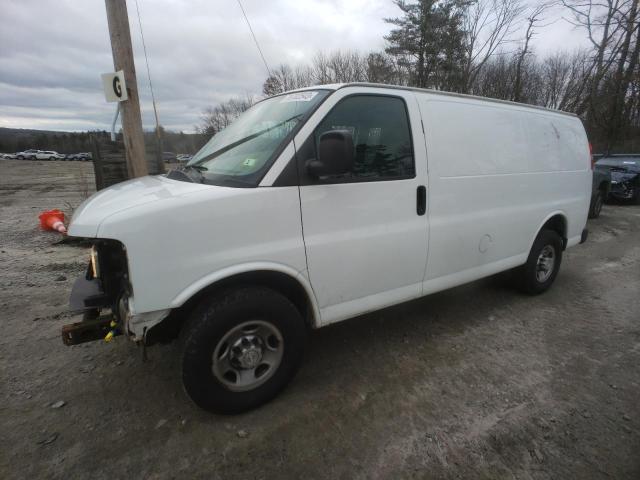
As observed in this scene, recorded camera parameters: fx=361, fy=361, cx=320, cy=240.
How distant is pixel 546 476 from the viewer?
6.54 ft

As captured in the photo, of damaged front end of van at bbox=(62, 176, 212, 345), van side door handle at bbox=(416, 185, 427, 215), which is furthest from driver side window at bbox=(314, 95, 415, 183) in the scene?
damaged front end of van at bbox=(62, 176, 212, 345)

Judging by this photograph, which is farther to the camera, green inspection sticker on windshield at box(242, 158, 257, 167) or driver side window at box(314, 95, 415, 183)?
driver side window at box(314, 95, 415, 183)

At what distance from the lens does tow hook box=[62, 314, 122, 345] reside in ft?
7.45

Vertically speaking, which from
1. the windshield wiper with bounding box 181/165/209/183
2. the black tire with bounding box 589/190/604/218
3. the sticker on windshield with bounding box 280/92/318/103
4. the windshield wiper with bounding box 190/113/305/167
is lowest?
the black tire with bounding box 589/190/604/218

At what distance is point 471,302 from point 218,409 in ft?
10.3

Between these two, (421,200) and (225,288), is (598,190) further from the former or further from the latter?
(225,288)

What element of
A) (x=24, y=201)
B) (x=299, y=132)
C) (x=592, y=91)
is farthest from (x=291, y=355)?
(x=592, y=91)

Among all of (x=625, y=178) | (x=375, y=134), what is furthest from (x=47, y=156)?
(x=375, y=134)

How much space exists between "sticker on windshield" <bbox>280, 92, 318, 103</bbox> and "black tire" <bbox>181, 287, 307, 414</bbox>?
1398 millimetres

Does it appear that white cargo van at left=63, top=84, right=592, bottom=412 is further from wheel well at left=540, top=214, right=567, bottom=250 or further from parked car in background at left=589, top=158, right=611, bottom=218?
parked car in background at left=589, top=158, right=611, bottom=218

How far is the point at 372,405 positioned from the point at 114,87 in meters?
5.26

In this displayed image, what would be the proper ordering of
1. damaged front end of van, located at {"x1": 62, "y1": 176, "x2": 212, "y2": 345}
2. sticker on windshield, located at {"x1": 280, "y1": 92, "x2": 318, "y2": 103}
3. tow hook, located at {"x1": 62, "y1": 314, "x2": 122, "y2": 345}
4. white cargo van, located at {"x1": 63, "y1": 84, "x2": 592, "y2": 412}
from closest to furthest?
damaged front end of van, located at {"x1": 62, "y1": 176, "x2": 212, "y2": 345}, white cargo van, located at {"x1": 63, "y1": 84, "x2": 592, "y2": 412}, tow hook, located at {"x1": 62, "y1": 314, "x2": 122, "y2": 345}, sticker on windshield, located at {"x1": 280, "y1": 92, "x2": 318, "y2": 103}

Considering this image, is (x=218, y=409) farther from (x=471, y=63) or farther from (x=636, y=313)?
(x=471, y=63)

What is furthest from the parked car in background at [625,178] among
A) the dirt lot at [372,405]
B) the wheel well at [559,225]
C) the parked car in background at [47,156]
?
the parked car in background at [47,156]
